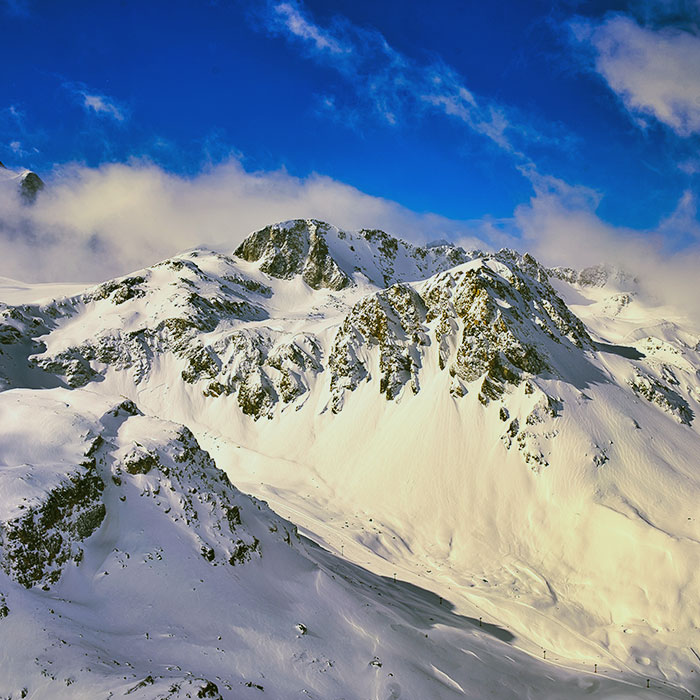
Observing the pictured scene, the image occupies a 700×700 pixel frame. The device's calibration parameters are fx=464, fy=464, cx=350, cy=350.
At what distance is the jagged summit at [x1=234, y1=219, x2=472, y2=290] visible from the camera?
138250 millimetres

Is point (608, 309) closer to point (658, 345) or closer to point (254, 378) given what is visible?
point (658, 345)

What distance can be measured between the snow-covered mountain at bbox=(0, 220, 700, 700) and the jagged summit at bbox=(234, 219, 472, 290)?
16.2 metres

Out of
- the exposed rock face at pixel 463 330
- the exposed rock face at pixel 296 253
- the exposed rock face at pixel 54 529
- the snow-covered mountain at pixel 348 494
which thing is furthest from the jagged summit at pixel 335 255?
the exposed rock face at pixel 54 529

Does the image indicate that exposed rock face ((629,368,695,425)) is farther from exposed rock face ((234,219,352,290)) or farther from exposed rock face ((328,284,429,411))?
exposed rock face ((234,219,352,290))

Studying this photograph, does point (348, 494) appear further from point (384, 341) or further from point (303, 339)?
point (303, 339)

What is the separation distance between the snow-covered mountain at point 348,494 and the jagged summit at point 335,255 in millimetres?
16223

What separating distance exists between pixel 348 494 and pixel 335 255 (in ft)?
320

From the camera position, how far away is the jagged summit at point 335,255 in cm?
13825

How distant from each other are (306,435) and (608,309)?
170448 millimetres

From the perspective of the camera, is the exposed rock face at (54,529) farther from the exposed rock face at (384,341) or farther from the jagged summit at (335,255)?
the jagged summit at (335,255)

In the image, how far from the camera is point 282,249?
461 feet

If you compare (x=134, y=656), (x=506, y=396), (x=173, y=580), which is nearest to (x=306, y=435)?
(x=506, y=396)

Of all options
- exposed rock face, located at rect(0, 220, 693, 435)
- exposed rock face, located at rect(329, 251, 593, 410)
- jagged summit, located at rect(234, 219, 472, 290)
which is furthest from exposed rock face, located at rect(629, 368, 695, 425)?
jagged summit, located at rect(234, 219, 472, 290)

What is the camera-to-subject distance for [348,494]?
198ft
